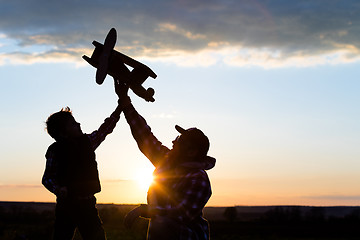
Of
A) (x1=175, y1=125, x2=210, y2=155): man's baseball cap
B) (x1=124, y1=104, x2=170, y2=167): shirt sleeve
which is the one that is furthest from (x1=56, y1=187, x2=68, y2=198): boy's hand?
(x1=175, y1=125, x2=210, y2=155): man's baseball cap

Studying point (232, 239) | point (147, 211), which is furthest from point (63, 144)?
point (232, 239)

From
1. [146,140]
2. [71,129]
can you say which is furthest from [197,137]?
[71,129]

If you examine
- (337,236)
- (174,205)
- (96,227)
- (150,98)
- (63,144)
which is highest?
(150,98)

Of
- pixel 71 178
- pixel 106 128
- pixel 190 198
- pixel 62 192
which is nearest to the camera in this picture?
pixel 190 198

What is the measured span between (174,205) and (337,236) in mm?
56231

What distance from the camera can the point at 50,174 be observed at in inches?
241

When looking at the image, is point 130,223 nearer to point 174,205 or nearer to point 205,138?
point 174,205

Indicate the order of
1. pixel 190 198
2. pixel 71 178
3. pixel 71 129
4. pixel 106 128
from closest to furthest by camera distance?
pixel 190 198 < pixel 71 178 < pixel 71 129 < pixel 106 128

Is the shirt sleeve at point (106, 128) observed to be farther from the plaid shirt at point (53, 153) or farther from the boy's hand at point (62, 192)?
the boy's hand at point (62, 192)

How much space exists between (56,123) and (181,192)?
215cm

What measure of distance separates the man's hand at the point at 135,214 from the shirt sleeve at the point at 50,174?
1.37 meters

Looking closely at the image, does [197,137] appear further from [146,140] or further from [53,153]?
[53,153]

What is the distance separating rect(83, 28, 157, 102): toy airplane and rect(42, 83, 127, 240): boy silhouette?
1.47 ft

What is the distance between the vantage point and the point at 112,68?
5.77 meters
